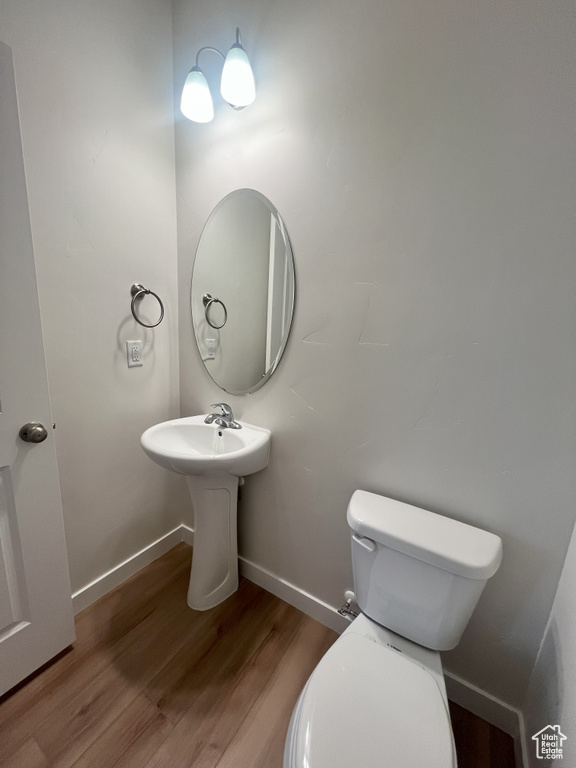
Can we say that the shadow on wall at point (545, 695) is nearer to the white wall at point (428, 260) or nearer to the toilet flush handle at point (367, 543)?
the white wall at point (428, 260)

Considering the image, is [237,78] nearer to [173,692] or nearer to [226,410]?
[226,410]

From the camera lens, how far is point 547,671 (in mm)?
833

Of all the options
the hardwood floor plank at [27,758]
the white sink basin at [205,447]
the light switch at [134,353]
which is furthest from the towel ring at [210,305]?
the hardwood floor plank at [27,758]

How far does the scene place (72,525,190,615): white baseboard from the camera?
1340 mm

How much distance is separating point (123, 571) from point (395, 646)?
50.2 inches

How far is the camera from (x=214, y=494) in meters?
1.29

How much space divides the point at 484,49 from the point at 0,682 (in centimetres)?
232

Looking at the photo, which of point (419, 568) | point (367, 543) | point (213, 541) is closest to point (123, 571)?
point (213, 541)

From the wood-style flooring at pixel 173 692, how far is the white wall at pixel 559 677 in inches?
8.1

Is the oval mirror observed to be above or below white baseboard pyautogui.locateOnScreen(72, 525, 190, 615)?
above

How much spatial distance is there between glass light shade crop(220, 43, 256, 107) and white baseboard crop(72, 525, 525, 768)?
196 cm

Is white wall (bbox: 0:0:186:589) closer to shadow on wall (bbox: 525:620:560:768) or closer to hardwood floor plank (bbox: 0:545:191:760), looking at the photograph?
hardwood floor plank (bbox: 0:545:191:760)

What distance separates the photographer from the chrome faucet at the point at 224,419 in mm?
1356

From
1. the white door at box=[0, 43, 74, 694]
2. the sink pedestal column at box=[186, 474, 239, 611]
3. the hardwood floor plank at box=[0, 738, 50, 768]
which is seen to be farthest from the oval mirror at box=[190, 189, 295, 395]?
the hardwood floor plank at box=[0, 738, 50, 768]
